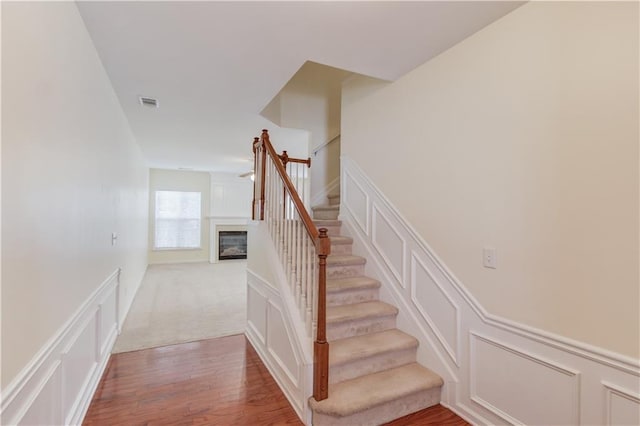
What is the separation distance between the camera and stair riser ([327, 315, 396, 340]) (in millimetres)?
2436

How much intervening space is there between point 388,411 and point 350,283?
1.03 meters

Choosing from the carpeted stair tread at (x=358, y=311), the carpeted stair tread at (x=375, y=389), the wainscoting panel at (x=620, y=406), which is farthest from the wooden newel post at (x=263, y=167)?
the wainscoting panel at (x=620, y=406)

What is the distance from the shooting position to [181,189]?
28.7 ft

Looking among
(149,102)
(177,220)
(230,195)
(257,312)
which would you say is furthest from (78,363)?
(230,195)

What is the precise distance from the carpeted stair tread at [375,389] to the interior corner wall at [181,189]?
25.3ft

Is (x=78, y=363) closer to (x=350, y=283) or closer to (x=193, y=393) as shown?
(x=193, y=393)

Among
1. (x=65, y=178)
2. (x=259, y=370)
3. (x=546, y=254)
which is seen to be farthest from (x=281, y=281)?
(x=546, y=254)

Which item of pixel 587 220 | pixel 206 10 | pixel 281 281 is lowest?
pixel 281 281

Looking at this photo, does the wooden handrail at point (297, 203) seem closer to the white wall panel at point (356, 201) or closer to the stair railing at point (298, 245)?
the stair railing at point (298, 245)

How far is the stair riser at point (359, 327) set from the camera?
2436mm

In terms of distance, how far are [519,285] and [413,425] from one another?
1.15 m

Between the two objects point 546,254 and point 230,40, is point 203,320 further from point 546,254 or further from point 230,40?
point 546,254

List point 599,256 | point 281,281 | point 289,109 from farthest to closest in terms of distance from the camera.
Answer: point 289,109 → point 281,281 → point 599,256

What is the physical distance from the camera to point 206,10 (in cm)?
183
